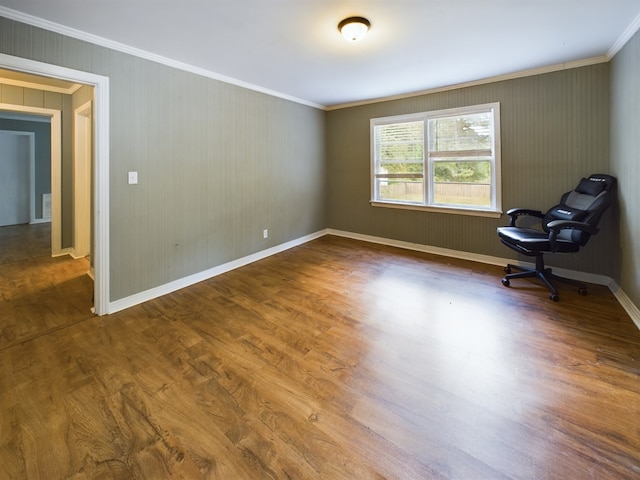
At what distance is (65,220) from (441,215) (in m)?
5.65

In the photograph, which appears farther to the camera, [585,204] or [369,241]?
[369,241]

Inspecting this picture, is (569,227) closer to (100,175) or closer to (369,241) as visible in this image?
(369,241)

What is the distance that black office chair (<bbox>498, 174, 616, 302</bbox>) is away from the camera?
2814 millimetres

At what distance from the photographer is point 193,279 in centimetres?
355

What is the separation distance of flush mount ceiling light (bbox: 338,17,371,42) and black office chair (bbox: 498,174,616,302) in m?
2.47

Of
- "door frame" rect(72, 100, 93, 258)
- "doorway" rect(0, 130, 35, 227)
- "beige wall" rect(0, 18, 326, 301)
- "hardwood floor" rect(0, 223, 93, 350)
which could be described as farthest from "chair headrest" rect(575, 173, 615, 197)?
"doorway" rect(0, 130, 35, 227)

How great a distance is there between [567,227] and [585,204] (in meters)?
0.47

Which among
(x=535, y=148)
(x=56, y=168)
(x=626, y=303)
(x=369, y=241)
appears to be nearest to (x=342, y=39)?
(x=535, y=148)

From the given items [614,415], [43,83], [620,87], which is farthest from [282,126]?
[614,415]

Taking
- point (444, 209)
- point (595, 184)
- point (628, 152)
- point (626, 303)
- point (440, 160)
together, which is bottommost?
point (626, 303)

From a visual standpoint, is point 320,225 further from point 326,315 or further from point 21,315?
point 21,315

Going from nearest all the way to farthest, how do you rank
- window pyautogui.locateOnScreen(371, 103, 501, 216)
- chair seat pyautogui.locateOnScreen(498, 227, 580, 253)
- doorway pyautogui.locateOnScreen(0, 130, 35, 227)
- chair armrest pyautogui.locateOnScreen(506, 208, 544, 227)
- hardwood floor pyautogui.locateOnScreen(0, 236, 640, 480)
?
hardwood floor pyautogui.locateOnScreen(0, 236, 640, 480), chair seat pyautogui.locateOnScreen(498, 227, 580, 253), chair armrest pyautogui.locateOnScreen(506, 208, 544, 227), window pyautogui.locateOnScreen(371, 103, 501, 216), doorway pyautogui.locateOnScreen(0, 130, 35, 227)

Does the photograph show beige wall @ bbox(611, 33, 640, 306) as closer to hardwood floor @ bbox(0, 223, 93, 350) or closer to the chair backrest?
the chair backrest

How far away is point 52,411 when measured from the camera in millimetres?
1617
